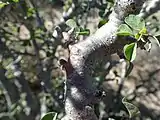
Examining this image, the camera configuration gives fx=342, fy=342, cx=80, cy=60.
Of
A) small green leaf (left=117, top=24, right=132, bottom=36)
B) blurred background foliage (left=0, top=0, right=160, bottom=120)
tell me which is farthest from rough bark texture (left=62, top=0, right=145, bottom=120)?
blurred background foliage (left=0, top=0, right=160, bottom=120)

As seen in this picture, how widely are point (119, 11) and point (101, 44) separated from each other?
0.18ft

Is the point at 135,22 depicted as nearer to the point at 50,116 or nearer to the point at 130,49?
the point at 130,49

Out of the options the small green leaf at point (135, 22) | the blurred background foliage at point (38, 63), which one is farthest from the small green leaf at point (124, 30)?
the blurred background foliage at point (38, 63)

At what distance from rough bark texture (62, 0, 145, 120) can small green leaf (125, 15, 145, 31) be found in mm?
16

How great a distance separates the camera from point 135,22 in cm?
50

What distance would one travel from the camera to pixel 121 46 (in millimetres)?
524

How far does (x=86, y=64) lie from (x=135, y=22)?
3.7 inches

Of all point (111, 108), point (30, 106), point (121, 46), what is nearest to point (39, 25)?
point (30, 106)

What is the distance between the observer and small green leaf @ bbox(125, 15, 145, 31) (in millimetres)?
480

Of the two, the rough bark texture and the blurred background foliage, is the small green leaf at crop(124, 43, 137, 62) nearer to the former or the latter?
the rough bark texture

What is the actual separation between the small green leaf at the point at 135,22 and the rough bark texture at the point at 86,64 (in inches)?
0.6

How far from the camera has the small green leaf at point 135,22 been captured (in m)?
0.48

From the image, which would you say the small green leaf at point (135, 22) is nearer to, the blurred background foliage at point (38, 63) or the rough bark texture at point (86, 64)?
the rough bark texture at point (86, 64)

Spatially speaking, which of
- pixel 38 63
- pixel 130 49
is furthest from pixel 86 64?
pixel 38 63
